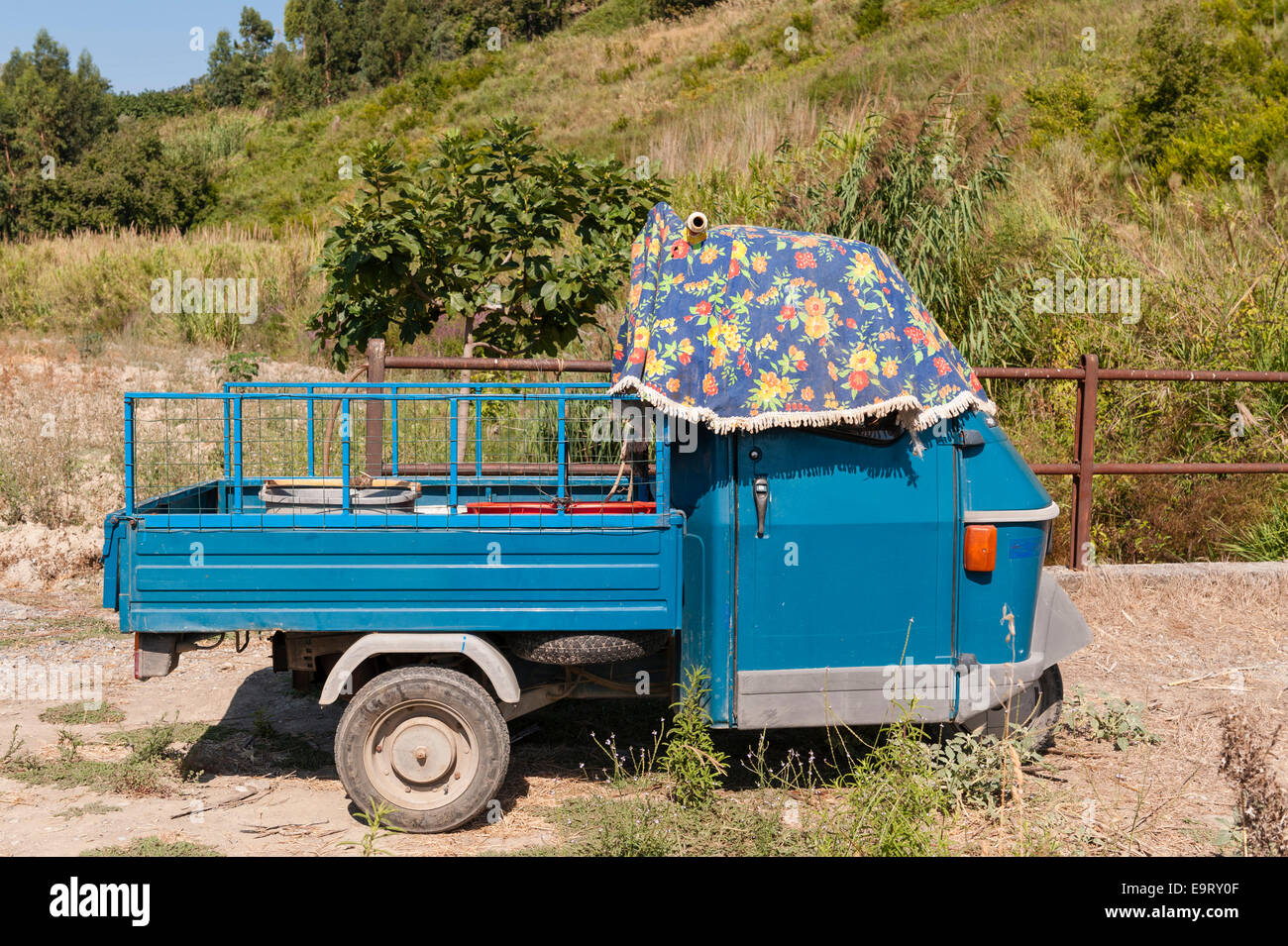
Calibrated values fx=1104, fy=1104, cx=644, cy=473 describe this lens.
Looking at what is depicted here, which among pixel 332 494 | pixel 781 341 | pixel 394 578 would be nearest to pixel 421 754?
pixel 394 578

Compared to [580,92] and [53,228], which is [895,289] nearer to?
[53,228]

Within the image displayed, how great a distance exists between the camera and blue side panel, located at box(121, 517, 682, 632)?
422 cm

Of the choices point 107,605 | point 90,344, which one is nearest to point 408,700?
point 107,605

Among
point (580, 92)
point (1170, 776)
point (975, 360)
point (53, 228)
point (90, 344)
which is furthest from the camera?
point (580, 92)

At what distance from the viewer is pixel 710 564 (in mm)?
4301

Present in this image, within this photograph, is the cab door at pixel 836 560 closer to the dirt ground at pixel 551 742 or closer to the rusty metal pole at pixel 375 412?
the dirt ground at pixel 551 742

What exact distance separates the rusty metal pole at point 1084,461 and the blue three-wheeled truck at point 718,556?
11.4 feet

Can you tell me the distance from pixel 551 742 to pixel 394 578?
1561 mm

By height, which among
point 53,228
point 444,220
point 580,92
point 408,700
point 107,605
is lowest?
point 408,700

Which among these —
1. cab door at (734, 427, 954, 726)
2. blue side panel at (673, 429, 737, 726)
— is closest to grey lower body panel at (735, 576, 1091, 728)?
cab door at (734, 427, 954, 726)

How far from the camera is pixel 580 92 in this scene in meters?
35.9

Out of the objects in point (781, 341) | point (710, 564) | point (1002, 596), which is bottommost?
point (1002, 596)

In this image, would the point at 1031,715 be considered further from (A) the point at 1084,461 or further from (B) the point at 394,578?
(A) the point at 1084,461

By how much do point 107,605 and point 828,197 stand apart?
7144 millimetres
